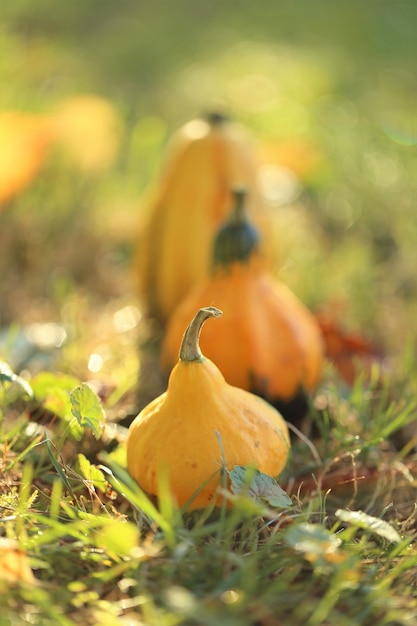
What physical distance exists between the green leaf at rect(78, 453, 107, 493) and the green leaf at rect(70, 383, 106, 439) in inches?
2.5

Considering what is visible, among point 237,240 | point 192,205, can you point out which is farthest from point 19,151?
point 237,240

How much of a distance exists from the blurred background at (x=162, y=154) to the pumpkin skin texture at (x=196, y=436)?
58cm

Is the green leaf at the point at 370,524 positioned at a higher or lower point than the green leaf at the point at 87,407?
lower

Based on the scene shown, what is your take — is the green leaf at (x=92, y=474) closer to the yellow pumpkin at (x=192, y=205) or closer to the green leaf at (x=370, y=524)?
the green leaf at (x=370, y=524)

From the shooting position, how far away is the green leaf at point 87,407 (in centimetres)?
140

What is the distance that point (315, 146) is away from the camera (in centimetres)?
402

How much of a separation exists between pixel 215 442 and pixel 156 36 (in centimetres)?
550

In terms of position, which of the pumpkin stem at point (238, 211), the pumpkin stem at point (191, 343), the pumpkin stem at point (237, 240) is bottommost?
the pumpkin stem at point (191, 343)

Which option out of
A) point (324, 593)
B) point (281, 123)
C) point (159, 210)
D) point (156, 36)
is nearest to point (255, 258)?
point (159, 210)

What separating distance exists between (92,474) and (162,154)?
276 cm

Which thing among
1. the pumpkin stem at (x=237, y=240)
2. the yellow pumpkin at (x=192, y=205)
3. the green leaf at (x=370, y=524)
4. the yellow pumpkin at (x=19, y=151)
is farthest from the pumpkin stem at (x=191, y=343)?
the yellow pumpkin at (x=19, y=151)

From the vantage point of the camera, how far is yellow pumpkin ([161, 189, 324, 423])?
1.80 meters

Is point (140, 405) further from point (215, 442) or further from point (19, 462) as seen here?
point (215, 442)

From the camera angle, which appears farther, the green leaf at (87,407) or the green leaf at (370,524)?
the green leaf at (87,407)
